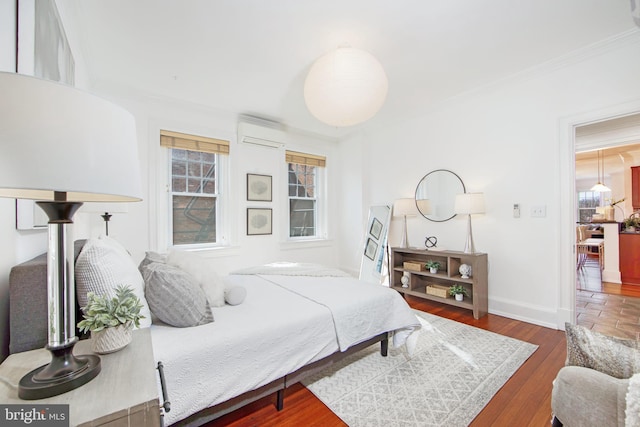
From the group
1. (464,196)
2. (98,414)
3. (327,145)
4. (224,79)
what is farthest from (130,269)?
(327,145)

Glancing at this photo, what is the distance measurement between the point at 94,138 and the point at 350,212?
4.43 m

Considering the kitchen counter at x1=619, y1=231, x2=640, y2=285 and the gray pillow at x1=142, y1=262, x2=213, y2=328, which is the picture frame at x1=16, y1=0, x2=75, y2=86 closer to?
the gray pillow at x1=142, y1=262, x2=213, y2=328

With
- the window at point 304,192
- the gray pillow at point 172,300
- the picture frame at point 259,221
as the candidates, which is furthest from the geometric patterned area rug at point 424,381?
the window at point 304,192

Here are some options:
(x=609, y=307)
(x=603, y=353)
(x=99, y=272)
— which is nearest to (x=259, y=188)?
(x=99, y=272)

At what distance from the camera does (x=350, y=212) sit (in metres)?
4.98

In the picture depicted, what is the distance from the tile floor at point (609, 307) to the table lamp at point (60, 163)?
3443mm

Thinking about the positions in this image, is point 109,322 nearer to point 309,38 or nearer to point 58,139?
point 58,139

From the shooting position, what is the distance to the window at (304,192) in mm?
4719

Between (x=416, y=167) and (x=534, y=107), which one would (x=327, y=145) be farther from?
(x=534, y=107)

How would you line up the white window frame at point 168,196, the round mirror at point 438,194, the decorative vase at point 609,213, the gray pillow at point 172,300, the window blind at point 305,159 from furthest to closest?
the decorative vase at point 609,213 < the window blind at point 305,159 < the round mirror at point 438,194 < the white window frame at point 168,196 < the gray pillow at point 172,300

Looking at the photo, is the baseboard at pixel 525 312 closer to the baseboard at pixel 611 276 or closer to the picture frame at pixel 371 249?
the picture frame at pixel 371 249

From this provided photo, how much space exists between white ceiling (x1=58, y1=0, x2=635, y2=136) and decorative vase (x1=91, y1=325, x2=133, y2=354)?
2144mm

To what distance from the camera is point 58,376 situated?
29.7 inches

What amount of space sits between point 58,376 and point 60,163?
1.91 ft
